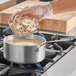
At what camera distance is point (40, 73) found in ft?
3.71

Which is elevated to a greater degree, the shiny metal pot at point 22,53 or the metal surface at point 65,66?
the shiny metal pot at point 22,53

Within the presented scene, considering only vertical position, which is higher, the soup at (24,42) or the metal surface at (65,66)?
the soup at (24,42)

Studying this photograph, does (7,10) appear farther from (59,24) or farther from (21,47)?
(21,47)

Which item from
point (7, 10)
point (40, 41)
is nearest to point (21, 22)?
point (40, 41)

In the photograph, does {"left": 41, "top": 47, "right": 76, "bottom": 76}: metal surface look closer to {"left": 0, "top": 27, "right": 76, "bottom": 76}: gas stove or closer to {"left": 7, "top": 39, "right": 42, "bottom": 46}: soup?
{"left": 0, "top": 27, "right": 76, "bottom": 76}: gas stove

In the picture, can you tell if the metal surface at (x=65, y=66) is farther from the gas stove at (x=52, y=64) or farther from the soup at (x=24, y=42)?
the soup at (x=24, y=42)

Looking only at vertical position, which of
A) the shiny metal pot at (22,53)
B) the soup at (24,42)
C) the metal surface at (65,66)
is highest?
the soup at (24,42)

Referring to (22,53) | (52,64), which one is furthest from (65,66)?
(22,53)

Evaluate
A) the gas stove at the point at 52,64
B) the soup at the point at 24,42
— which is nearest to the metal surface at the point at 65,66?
the gas stove at the point at 52,64

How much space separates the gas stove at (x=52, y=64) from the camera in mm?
1139

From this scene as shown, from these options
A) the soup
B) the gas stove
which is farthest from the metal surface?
the soup

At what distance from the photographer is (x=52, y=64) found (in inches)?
47.6

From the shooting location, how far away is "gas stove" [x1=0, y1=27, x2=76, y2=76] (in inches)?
44.8

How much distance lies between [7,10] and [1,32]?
0.21 m
